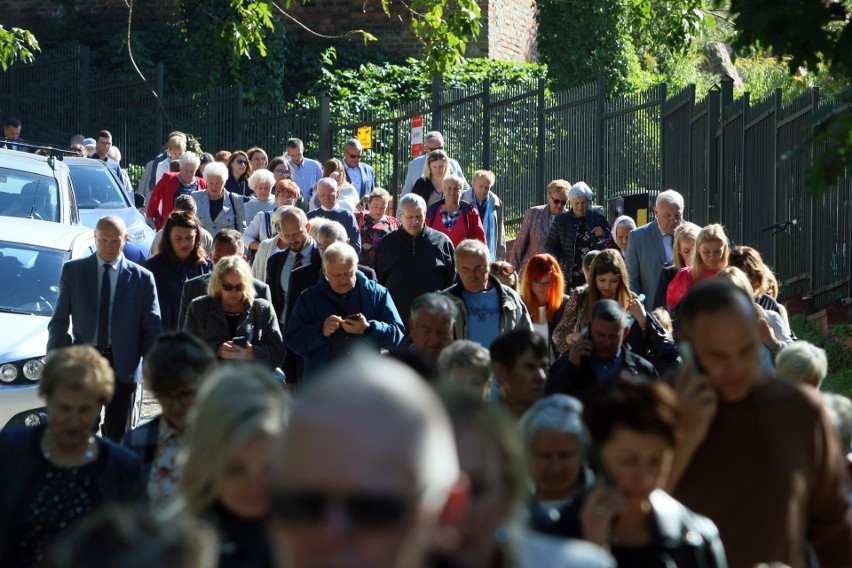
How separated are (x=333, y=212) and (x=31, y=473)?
30.0 ft

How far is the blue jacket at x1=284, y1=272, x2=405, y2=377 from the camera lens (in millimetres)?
9891

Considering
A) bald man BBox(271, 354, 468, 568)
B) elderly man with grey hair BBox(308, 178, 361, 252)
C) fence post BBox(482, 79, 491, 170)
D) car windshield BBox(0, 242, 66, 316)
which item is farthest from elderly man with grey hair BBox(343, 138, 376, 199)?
bald man BBox(271, 354, 468, 568)

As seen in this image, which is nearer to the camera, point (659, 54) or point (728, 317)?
point (728, 317)

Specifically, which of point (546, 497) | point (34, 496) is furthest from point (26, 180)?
point (546, 497)

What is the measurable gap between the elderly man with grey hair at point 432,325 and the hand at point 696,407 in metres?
4.08

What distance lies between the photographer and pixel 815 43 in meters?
5.71

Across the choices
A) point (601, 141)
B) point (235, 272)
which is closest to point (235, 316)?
point (235, 272)

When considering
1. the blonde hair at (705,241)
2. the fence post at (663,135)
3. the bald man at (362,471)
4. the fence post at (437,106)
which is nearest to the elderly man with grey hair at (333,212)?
the blonde hair at (705,241)

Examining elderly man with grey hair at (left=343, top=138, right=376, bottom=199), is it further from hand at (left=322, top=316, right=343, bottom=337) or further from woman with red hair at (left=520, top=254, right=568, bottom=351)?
hand at (left=322, top=316, right=343, bottom=337)

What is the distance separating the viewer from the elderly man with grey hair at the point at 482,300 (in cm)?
987

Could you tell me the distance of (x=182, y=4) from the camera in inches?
1165

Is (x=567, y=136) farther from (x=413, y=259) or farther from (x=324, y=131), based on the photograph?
(x=413, y=259)

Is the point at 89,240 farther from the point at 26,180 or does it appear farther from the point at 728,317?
the point at 728,317

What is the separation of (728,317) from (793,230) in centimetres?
1205
